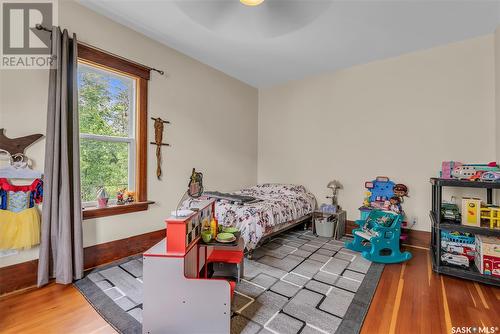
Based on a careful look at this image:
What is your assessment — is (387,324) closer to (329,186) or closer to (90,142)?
(329,186)

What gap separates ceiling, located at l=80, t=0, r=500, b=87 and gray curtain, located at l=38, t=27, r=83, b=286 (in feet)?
2.74

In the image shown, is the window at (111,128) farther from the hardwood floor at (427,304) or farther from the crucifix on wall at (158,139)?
the hardwood floor at (427,304)

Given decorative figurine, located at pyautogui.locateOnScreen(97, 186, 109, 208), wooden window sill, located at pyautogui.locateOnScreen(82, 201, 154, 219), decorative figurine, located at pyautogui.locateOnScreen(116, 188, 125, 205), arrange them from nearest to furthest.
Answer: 1. wooden window sill, located at pyautogui.locateOnScreen(82, 201, 154, 219)
2. decorative figurine, located at pyautogui.locateOnScreen(97, 186, 109, 208)
3. decorative figurine, located at pyautogui.locateOnScreen(116, 188, 125, 205)

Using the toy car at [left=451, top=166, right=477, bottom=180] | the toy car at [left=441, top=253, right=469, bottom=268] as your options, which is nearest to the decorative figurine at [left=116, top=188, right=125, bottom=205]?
the toy car at [left=441, top=253, right=469, bottom=268]

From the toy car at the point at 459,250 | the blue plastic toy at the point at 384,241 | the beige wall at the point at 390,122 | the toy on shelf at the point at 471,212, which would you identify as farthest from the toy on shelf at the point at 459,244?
the beige wall at the point at 390,122

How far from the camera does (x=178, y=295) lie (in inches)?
54.7

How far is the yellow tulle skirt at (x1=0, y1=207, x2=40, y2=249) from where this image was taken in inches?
75.0

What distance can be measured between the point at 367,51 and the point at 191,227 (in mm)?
3237

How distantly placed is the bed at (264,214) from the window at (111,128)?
1.07 meters

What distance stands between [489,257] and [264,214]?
6.78ft

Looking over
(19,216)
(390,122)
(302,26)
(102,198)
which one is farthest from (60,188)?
(390,122)

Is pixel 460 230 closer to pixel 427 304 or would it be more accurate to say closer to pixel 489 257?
pixel 489 257

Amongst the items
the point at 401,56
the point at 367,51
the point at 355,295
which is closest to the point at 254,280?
the point at 355,295

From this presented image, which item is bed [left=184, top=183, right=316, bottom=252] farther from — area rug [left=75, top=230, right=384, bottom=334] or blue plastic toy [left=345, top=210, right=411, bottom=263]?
blue plastic toy [left=345, top=210, right=411, bottom=263]
